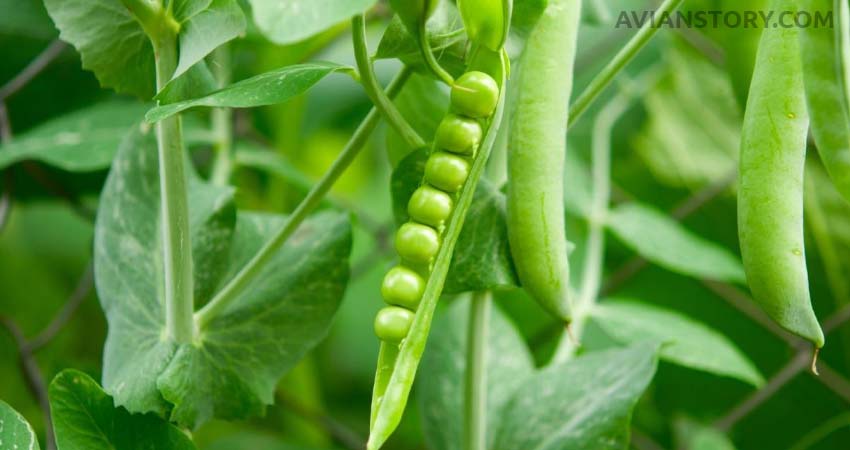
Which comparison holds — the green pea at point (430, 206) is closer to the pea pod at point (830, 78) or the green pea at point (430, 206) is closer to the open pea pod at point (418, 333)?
the open pea pod at point (418, 333)

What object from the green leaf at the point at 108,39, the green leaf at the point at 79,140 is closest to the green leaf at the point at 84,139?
the green leaf at the point at 79,140

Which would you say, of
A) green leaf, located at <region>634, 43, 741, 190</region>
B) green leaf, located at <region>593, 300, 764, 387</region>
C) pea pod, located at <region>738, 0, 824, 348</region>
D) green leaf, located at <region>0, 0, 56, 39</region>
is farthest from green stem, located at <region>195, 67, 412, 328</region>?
green leaf, located at <region>634, 43, 741, 190</region>

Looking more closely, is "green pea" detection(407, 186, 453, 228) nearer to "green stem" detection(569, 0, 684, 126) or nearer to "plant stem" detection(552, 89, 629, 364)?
"green stem" detection(569, 0, 684, 126)

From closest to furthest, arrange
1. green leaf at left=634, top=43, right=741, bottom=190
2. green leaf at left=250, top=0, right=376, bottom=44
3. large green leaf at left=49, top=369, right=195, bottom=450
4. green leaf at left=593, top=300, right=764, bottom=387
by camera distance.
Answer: green leaf at left=250, top=0, right=376, bottom=44, large green leaf at left=49, top=369, right=195, bottom=450, green leaf at left=593, top=300, right=764, bottom=387, green leaf at left=634, top=43, right=741, bottom=190

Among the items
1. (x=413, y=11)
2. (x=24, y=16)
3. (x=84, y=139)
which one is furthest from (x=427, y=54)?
(x=24, y=16)

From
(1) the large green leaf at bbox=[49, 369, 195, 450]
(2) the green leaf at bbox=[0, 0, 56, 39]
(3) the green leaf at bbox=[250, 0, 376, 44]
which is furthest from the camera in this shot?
(2) the green leaf at bbox=[0, 0, 56, 39]

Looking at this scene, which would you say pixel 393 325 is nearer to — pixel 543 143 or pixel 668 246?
pixel 543 143

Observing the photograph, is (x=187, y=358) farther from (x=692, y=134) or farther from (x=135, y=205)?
(x=692, y=134)

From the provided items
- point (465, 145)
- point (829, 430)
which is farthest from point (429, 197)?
point (829, 430)
